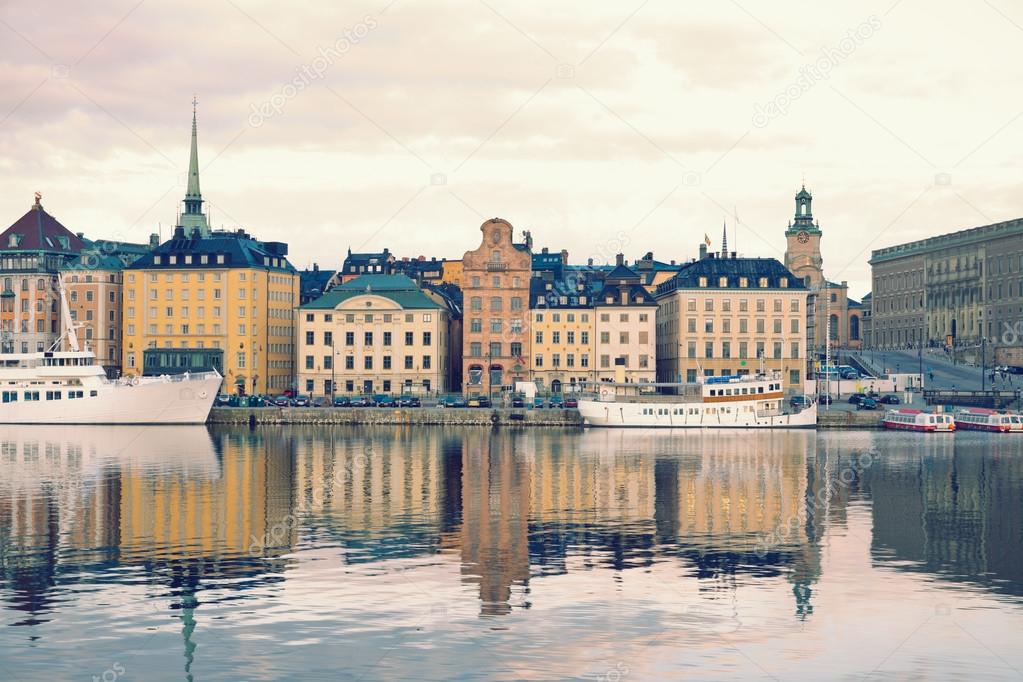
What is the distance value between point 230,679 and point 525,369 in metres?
134

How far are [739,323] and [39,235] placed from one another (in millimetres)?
91792

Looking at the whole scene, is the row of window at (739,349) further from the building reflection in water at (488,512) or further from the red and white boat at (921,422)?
Result: the building reflection in water at (488,512)

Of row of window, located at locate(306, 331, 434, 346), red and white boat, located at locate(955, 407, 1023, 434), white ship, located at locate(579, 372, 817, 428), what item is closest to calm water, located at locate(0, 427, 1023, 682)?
white ship, located at locate(579, 372, 817, 428)

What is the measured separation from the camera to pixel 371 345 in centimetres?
16750

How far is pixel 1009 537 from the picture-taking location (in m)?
54.4

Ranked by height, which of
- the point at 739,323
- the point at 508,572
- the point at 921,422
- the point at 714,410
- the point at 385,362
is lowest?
the point at 508,572

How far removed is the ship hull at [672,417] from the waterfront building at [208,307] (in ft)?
173

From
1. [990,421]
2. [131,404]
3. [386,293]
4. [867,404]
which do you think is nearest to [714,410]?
[867,404]

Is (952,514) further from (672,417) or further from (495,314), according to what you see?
(495,314)

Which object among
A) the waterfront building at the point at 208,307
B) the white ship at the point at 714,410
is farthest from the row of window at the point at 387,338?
the white ship at the point at 714,410

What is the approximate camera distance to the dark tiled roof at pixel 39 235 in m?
188

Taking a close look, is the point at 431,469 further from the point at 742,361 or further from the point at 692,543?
the point at 742,361

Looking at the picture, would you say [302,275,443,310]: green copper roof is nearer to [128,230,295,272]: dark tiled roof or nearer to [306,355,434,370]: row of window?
[306,355,434,370]: row of window

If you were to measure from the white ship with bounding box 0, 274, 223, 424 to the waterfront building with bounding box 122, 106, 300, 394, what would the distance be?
1220 inches
